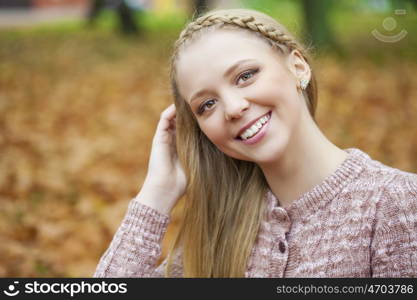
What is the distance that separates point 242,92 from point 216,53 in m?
0.13

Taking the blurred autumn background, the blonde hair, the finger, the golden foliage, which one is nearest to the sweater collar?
the blonde hair

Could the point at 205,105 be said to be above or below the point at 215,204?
above

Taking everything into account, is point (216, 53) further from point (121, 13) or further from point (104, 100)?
point (121, 13)

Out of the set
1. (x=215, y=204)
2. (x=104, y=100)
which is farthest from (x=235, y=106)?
(x=104, y=100)

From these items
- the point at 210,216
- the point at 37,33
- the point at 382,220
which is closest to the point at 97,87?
the point at 37,33

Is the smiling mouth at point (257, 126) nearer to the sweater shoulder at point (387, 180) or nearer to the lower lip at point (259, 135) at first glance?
the lower lip at point (259, 135)

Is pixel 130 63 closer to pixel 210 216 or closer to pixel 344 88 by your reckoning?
pixel 344 88

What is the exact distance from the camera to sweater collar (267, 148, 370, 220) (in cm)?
150

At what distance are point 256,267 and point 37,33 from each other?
497cm

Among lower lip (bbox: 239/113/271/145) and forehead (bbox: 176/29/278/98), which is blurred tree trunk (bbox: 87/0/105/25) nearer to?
forehead (bbox: 176/29/278/98)

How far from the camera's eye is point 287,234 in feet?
5.12

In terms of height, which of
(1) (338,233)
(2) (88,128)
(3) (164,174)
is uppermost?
(2) (88,128)

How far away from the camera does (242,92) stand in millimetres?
1435

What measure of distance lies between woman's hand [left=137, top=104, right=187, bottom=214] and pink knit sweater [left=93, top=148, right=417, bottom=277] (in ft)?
0.29
